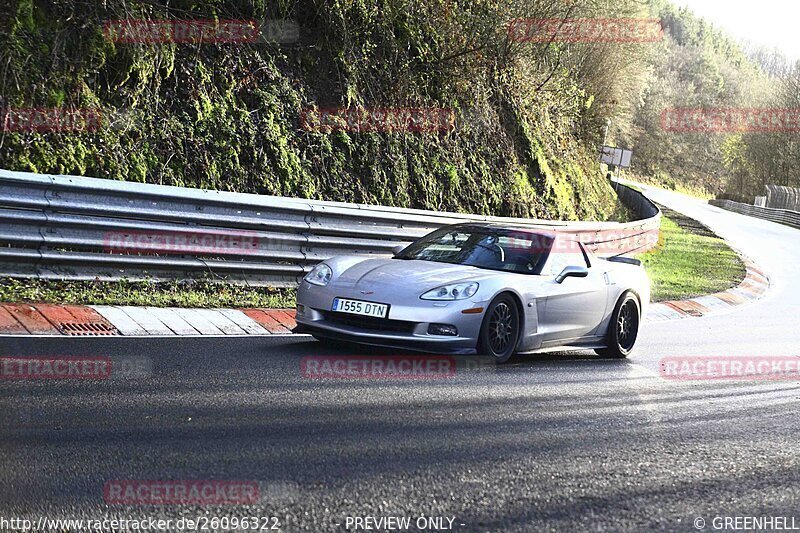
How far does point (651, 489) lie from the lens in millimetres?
4660

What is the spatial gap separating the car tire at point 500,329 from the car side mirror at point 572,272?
2.56 feet

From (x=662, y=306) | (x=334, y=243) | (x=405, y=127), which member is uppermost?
(x=405, y=127)

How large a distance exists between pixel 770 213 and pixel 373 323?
56722 millimetres

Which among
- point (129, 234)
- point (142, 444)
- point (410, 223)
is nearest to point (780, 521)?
point (142, 444)

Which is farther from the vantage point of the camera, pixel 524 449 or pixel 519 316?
pixel 519 316

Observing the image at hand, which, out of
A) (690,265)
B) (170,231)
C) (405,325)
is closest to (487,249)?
(405,325)

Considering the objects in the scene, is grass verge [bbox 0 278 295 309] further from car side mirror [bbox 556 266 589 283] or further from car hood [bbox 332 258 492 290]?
car side mirror [bbox 556 266 589 283]

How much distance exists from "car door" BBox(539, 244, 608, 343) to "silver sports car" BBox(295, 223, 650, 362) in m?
0.01

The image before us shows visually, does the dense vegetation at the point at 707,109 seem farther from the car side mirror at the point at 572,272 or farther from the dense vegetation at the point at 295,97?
the car side mirror at the point at 572,272

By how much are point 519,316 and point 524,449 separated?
309 centimetres

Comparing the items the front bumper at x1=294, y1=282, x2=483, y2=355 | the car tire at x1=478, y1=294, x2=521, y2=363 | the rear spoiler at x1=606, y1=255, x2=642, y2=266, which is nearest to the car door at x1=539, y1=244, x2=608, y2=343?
the car tire at x1=478, y1=294, x2=521, y2=363

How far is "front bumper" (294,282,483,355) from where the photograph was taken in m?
7.54

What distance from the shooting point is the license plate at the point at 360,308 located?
756 centimetres

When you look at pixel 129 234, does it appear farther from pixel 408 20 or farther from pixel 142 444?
pixel 408 20
